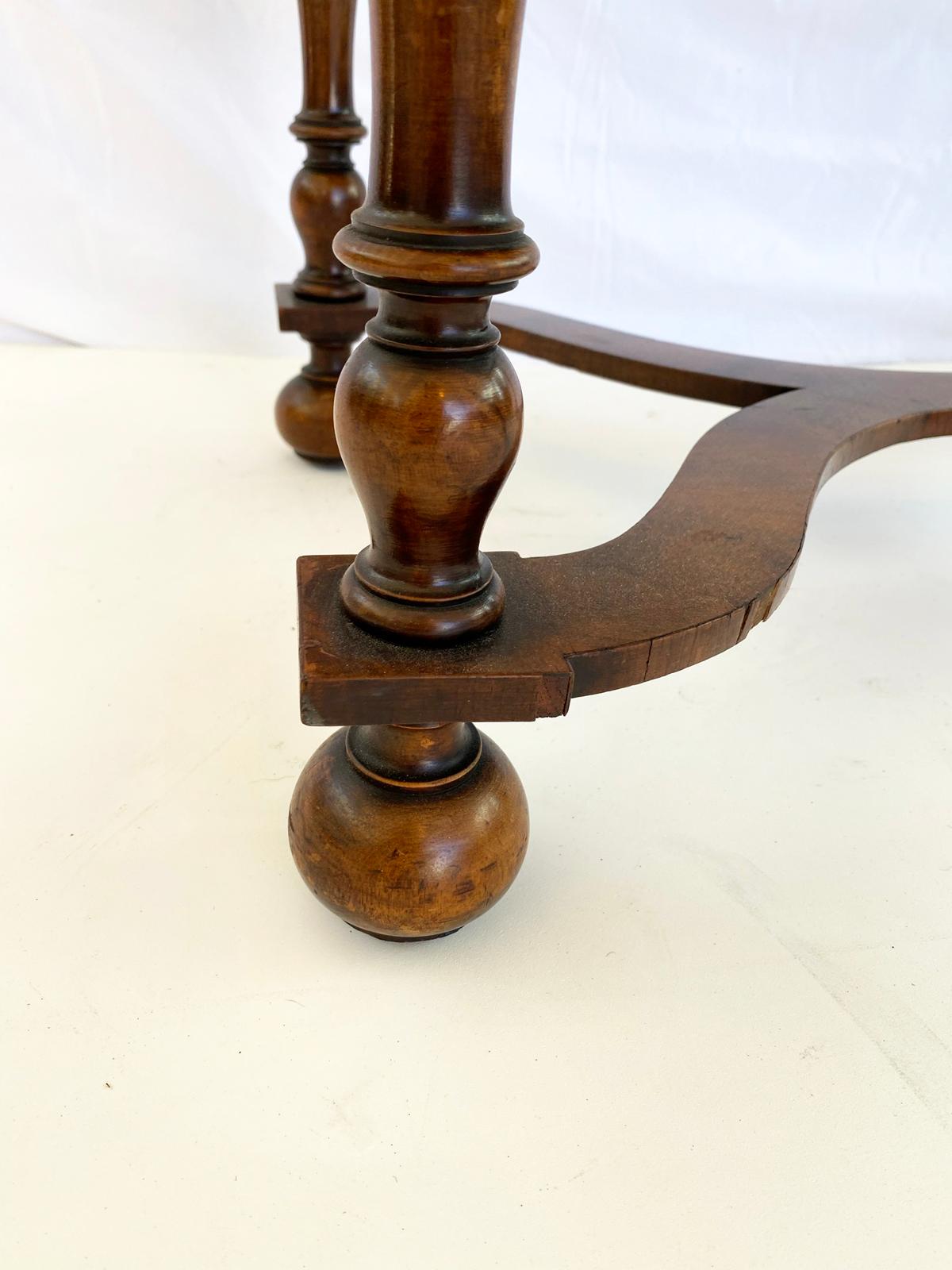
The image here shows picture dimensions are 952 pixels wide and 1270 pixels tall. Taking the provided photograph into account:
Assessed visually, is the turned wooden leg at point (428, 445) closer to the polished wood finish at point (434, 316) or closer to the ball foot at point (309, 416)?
the polished wood finish at point (434, 316)

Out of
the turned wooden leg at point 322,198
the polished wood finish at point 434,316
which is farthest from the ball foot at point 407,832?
the turned wooden leg at point 322,198

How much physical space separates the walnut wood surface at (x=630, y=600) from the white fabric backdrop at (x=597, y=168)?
118 cm

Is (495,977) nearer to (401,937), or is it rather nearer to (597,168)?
(401,937)

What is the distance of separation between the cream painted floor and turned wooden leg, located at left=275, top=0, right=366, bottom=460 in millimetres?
334

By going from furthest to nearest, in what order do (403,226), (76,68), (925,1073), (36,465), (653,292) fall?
(653,292) → (76,68) → (36,465) → (925,1073) → (403,226)

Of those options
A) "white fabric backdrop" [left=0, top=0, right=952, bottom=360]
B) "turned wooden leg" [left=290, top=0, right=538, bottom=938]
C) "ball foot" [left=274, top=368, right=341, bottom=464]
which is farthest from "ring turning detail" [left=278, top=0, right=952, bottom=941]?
"white fabric backdrop" [left=0, top=0, right=952, bottom=360]

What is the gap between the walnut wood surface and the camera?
732mm

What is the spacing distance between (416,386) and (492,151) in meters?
0.14

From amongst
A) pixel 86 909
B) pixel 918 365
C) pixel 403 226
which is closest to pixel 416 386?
pixel 403 226

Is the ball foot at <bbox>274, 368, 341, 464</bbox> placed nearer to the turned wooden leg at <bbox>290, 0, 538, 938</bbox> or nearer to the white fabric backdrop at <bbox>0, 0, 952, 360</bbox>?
the white fabric backdrop at <bbox>0, 0, 952, 360</bbox>

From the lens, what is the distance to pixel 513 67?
0.67 meters

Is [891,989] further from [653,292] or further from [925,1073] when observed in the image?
[653,292]

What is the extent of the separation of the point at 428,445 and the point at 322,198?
1031 millimetres

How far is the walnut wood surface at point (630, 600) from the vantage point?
0.73 meters
